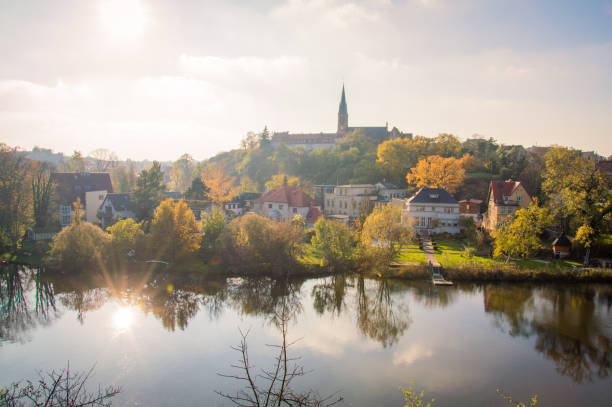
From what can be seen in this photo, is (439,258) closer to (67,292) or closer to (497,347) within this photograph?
(497,347)

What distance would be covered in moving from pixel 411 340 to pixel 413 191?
118ft

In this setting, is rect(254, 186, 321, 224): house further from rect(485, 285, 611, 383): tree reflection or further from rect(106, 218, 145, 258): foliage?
rect(485, 285, 611, 383): tree reflection

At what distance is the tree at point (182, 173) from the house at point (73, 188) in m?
28.7

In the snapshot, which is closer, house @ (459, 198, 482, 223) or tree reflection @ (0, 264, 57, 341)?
tree reflection @ (0, 264, 57, 341)

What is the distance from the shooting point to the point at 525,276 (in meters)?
29.8

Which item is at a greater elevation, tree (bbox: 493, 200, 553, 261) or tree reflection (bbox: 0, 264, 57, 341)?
tree (bbox: 493, 200, 553, 261)

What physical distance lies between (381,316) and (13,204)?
126 ft

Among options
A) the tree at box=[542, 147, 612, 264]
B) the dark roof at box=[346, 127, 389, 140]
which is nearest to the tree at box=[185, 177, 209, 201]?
the tree at box=[542, 147, 612, 264]

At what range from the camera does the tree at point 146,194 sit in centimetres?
4331

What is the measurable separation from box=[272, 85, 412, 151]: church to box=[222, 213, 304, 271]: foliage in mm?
57558

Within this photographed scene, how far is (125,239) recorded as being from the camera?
33062 millimetres

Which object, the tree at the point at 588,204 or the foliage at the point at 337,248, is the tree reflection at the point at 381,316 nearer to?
the foliage at the point at 337,248

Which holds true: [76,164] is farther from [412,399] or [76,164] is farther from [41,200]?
[412,399]

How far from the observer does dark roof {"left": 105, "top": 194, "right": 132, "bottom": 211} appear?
45.1 metres
